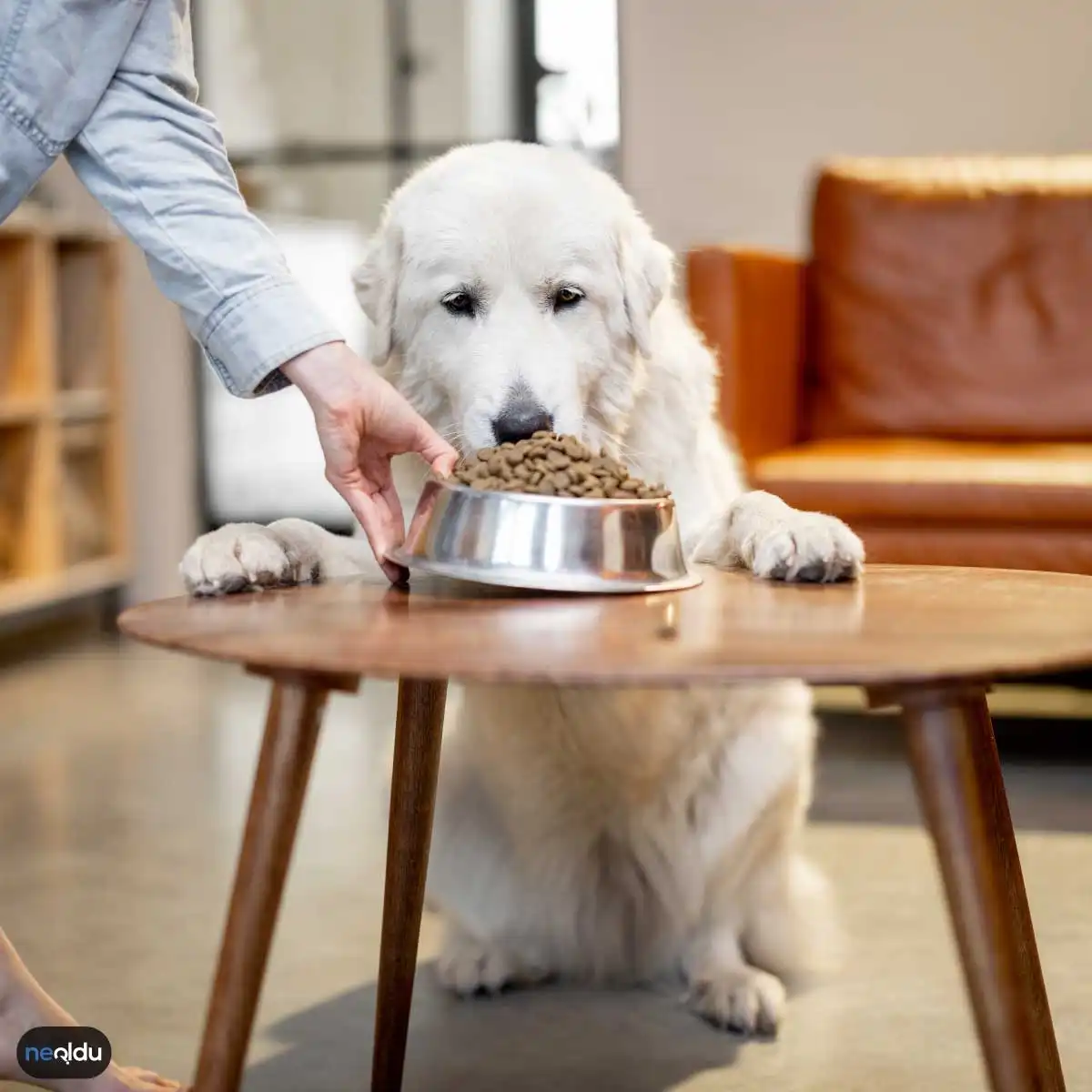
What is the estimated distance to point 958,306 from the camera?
134 inches

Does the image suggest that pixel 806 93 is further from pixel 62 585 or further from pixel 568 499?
pixel 568 499

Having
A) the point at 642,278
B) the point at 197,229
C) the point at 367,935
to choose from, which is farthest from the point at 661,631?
the point at 367,935

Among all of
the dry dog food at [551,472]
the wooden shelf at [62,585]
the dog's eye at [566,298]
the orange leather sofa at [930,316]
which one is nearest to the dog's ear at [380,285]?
the dog's eye at [566,298]

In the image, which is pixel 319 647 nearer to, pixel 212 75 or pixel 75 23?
pixel 75 23

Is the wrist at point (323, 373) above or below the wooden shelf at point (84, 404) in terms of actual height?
below

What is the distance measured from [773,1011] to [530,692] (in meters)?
0.47

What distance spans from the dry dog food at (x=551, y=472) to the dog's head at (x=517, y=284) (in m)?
0.47

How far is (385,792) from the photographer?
7.20 ft

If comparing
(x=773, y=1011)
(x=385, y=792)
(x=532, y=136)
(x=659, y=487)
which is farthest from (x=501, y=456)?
(x=532, y=136)

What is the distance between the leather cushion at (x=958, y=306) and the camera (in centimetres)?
334

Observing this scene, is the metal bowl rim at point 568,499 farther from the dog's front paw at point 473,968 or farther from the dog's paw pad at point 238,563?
the dog's front paw at point 473,968

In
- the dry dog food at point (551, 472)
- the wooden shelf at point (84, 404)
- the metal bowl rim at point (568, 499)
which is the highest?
the wooden shelf at point (84, 404)

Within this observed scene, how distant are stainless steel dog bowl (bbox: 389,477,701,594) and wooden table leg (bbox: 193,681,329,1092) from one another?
0.17 m

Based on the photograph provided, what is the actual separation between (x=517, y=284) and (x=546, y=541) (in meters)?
0.75
